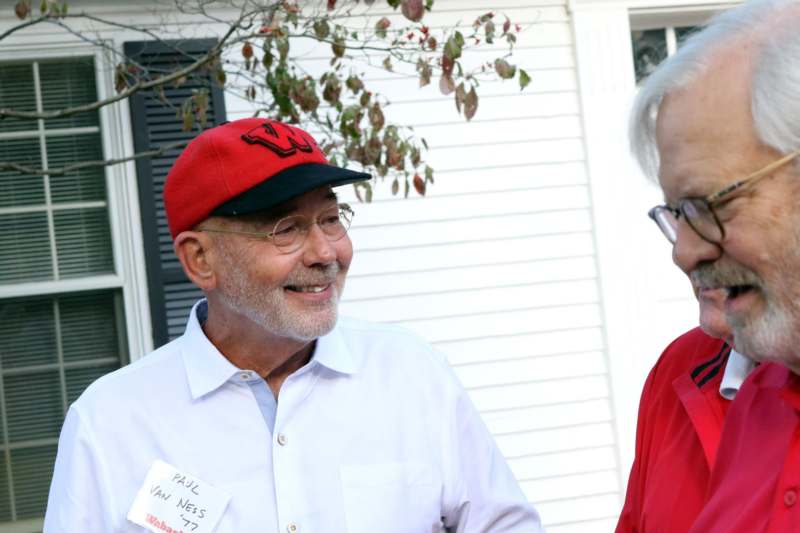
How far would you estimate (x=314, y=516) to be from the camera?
2.67 metres

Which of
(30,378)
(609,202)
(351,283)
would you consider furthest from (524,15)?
(30,378)

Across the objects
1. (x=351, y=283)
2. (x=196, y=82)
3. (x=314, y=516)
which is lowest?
(x=314, y=516)

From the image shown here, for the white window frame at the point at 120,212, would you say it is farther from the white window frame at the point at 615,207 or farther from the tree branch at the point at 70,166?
the white window frame at the point at 615,207

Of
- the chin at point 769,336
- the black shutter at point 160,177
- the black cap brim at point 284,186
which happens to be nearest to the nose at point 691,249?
the chin at point 769,336

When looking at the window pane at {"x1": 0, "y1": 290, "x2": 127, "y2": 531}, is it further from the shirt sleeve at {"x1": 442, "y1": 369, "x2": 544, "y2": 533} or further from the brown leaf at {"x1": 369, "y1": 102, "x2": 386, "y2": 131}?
the shirt sleeve at {"x1": 442, "y1": 369, "x2": 544, "y2": 533}

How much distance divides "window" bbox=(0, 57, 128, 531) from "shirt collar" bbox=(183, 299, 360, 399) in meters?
2.96

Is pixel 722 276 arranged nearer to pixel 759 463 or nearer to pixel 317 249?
pixel 759 463

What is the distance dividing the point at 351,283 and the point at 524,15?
165 cm

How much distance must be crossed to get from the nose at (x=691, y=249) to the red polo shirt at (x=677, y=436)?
37cm

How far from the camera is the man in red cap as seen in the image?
8.77ft

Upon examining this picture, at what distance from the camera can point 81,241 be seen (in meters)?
5.72

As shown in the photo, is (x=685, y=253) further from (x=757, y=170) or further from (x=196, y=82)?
(x=196, y=82)

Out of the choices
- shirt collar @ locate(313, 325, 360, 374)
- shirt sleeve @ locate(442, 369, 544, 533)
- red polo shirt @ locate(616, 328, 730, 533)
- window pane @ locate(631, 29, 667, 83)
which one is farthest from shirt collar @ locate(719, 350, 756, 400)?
window pane @ locate(631, 29, 667, 83)

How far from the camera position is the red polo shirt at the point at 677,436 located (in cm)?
213
